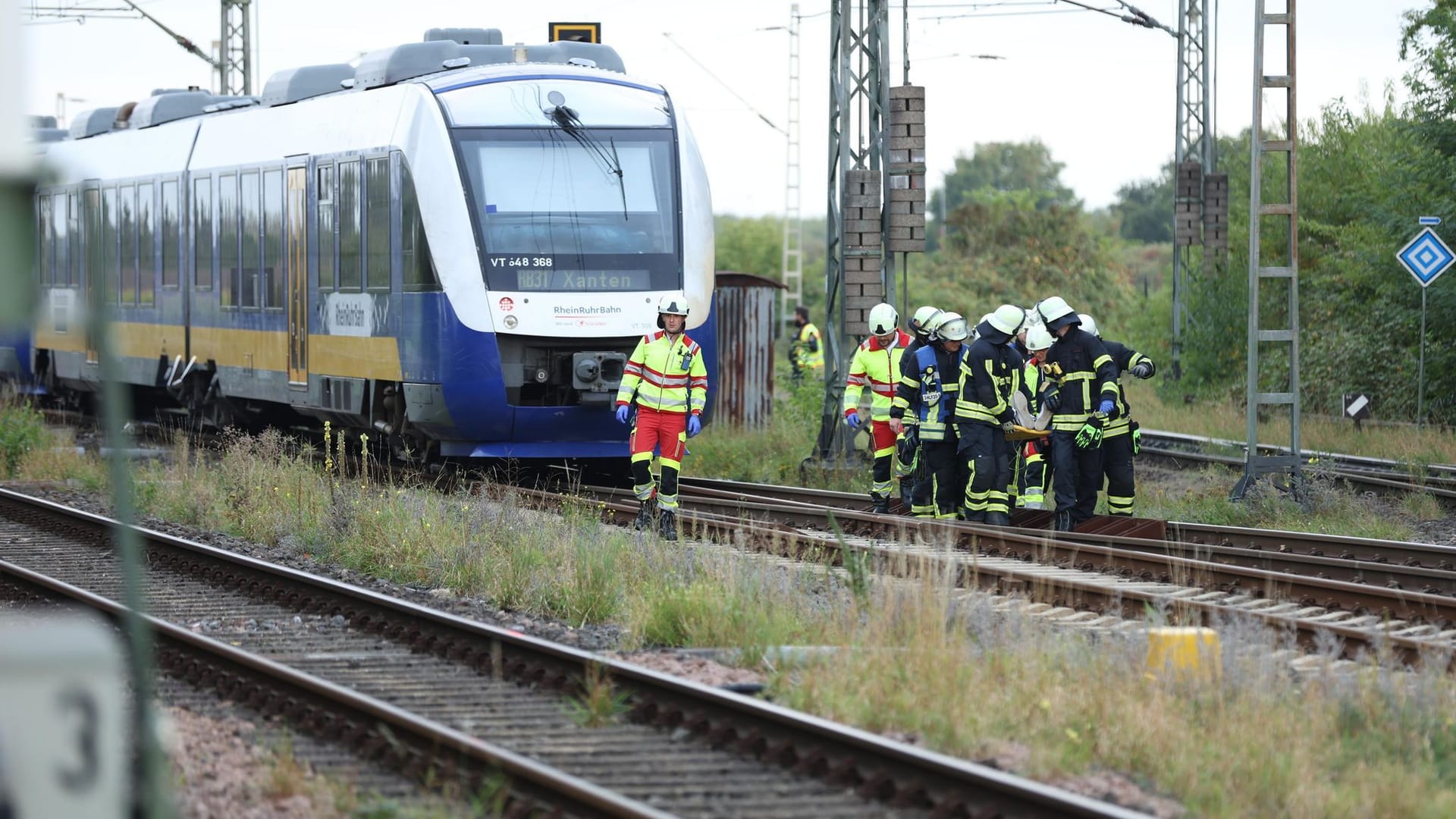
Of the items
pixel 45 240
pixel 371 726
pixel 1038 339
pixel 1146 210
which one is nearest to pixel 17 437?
pixel 45 240

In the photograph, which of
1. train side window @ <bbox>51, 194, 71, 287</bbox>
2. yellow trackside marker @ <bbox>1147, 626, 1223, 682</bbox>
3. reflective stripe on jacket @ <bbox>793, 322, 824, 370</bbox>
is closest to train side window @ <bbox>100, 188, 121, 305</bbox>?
train side window @ <bbox>51, 194, 71, 287</bbox>

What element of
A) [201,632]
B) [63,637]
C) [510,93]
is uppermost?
[510,93]

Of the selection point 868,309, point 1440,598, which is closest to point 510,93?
point 868,309

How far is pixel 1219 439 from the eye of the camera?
23.4m

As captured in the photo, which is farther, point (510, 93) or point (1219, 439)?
point (1219, 439)

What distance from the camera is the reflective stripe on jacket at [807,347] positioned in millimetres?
29359

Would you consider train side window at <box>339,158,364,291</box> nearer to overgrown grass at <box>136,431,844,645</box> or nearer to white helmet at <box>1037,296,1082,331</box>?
overgrown grass at <box>136,431,844,645</box>

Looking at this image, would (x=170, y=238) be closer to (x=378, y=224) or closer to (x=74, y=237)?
(x=74, y=237)

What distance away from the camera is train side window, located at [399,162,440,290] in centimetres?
1506

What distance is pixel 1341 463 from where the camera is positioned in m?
20.5

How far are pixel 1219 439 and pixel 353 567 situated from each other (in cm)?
1431

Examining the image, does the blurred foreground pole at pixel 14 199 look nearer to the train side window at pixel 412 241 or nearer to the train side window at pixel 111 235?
the train side window at pixel 412 241

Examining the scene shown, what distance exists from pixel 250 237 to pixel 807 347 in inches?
506

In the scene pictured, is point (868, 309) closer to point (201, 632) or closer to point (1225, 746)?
point (201, 632)
